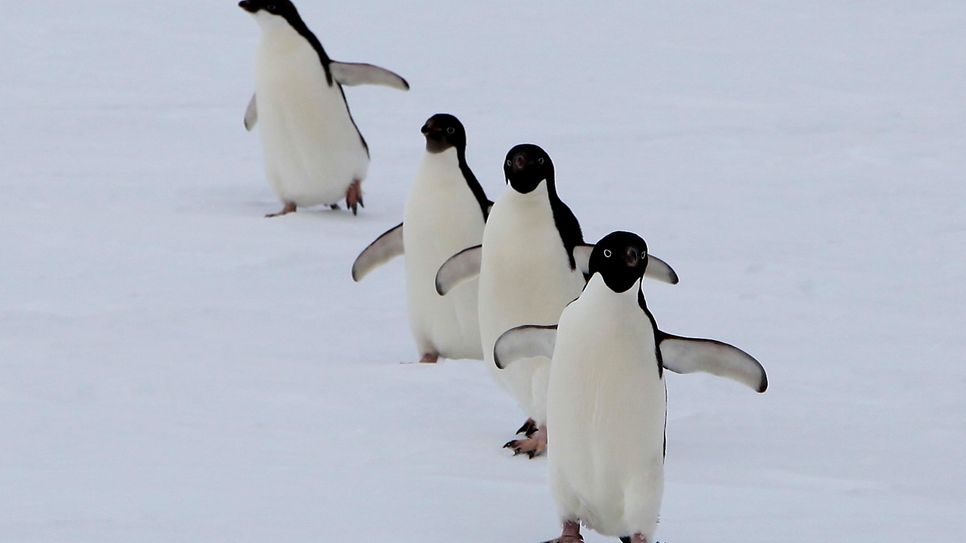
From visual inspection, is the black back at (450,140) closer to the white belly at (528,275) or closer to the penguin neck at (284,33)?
the white belly at (528,275)

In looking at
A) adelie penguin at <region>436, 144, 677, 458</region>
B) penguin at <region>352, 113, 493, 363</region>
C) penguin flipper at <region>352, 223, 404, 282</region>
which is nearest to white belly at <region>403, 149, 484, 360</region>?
penguin at <region>352, 113, 493, 363</region>

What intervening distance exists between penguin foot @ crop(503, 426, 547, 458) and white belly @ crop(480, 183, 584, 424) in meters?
0.08

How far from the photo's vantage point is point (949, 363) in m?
4.70

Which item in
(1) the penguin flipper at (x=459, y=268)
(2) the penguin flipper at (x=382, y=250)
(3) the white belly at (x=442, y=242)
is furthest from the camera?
(2) the penguin flipper at (x=382, y=250)

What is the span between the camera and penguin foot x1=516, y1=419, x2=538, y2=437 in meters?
3.81

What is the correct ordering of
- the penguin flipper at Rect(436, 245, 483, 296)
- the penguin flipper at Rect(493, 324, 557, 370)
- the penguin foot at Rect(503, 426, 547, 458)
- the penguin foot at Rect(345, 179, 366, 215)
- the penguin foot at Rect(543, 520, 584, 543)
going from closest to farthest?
the penguin foot at Rect(543, 520, 584, 543) < the penguin flipper at Rect(493, 324, 557, 370) < the penguin foot at Rect(503, 426, 547, 458) < the penguin flipper at Rect(436, 245, 483, 296) < the penguin foot at Rect(345, 179, 366, 215)

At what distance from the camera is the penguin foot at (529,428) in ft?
12.5

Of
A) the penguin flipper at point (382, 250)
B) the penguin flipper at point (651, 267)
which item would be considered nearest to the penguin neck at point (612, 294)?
the penguin flipper at point (651, 267)

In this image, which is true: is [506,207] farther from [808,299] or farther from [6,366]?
[808,299]

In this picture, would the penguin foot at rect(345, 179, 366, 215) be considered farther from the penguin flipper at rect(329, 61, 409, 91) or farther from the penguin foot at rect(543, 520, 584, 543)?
the penguin foot at rect(543, 520, 584, 543)

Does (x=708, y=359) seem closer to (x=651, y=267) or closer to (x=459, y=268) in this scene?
(x=651, y=267)

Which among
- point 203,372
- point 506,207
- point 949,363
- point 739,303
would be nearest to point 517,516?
point 506,207

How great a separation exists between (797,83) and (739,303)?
5.55 metres

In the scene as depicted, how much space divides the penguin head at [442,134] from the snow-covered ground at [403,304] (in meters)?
0.61
